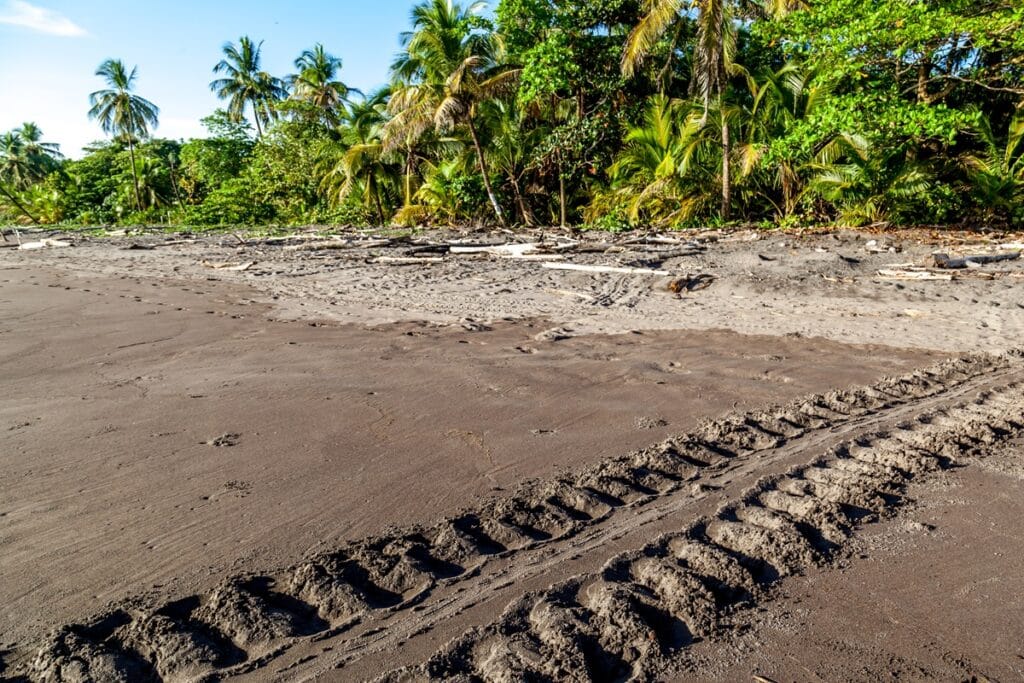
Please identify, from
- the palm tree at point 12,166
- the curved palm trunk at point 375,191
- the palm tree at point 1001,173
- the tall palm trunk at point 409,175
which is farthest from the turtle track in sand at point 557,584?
the palm tree at point 12,166

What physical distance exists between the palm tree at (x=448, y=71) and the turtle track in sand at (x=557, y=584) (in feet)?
49.0

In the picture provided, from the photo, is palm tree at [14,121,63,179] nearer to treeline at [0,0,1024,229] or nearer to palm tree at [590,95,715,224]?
treeline at [0,0,1024,229]

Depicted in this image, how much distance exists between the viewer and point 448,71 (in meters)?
17.0

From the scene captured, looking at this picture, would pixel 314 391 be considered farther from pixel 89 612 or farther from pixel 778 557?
pixel 778 557

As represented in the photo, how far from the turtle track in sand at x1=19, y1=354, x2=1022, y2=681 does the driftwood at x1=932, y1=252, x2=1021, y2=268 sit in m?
5.65

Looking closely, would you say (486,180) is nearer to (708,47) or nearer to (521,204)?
(521,204)

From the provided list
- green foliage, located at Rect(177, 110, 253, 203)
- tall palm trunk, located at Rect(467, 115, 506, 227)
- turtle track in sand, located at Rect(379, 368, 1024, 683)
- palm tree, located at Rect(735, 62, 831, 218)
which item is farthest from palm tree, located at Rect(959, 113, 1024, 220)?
green foliage, located at Rect(177, 110, 253, 203)

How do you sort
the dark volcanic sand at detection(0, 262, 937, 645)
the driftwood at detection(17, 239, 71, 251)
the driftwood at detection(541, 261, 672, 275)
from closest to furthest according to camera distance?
the dark volcanic sand at detection(0, 262, 937, 645), the driftwood at detection(541, 261, 672, 275), the driftwood at detection(17, 239, 71, 251)

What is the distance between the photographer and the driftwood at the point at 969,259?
322 inches

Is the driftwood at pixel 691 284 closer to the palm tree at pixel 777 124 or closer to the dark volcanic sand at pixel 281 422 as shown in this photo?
the dark volcanic sand at pixel 281 422

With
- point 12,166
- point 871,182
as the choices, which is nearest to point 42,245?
point 871,182

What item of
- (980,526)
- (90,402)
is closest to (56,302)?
(90,402)

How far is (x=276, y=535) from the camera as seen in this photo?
2627 millimetres

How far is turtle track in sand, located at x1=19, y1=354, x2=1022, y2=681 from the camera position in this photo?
1.98m
